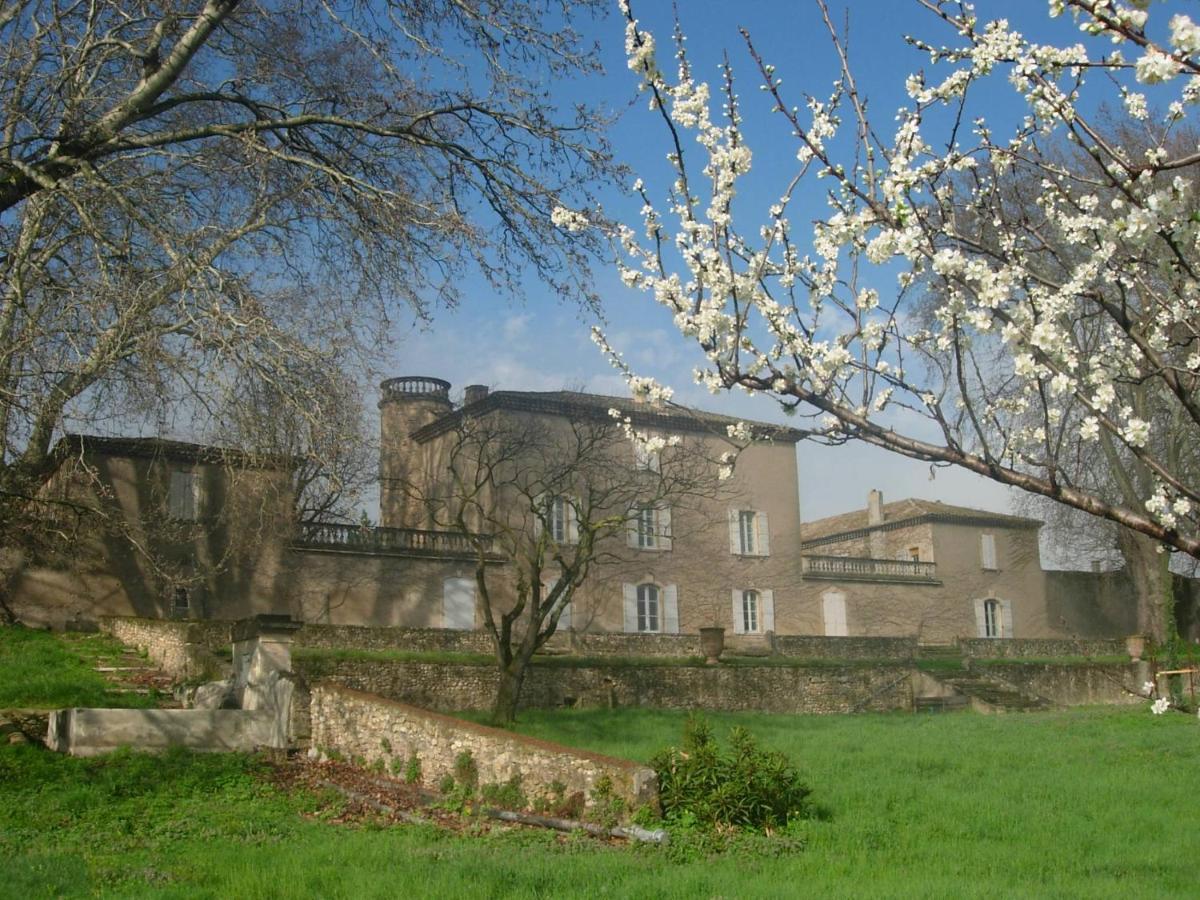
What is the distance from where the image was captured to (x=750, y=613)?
37.1 m

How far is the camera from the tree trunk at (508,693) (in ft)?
63.2

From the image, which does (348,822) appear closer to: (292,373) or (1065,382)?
(292,373)

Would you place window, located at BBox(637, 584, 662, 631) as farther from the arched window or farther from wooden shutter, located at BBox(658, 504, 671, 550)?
the arched window

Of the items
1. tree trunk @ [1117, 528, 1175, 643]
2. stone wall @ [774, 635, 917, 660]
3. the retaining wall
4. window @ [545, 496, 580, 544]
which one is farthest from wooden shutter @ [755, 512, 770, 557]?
tree trunk @ [1117, 528, 1175, 643]

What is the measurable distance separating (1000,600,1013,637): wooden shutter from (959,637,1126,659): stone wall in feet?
12.3

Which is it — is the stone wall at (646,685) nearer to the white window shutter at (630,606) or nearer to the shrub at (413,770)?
the shrub at (413,770)

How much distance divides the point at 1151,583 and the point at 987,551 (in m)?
9.98

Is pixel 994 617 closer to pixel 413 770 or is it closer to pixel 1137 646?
pixel 1137 646

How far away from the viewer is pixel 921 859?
9.05m

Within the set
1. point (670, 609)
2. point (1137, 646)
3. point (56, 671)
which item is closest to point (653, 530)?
point (670, 609)

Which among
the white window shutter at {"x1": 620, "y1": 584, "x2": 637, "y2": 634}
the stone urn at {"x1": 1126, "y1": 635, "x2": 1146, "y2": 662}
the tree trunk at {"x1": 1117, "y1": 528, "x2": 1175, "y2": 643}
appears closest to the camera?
the tree trunk at {"x1": 1117, "y1": 528, "x2": 1175, "y2": 643}

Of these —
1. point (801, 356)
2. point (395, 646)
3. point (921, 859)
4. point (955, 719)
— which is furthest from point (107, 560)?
point (801, 356)

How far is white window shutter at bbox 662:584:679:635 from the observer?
35312mm

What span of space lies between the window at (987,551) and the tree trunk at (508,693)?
91.7ft
